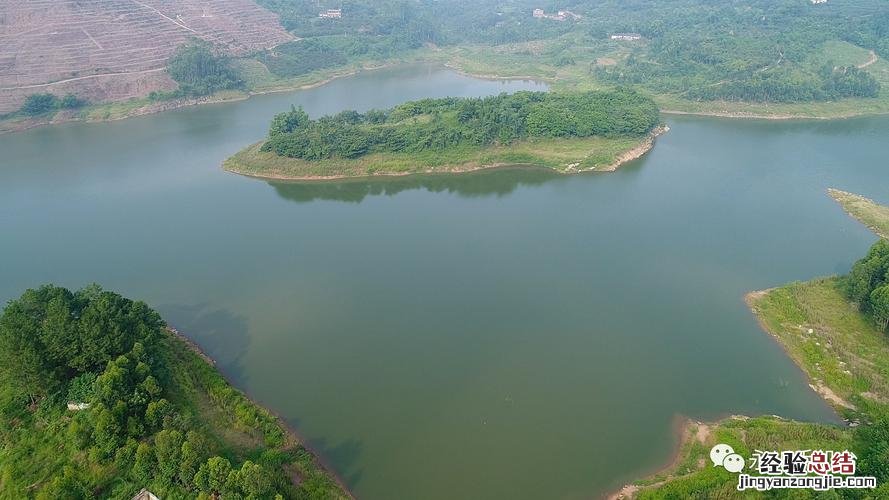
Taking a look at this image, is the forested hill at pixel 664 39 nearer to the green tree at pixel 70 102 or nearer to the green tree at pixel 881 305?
the green tree at pixel 70 102

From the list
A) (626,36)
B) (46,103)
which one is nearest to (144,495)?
(46,103)

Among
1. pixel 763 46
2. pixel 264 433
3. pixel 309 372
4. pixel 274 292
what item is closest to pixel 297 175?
pixel 274 292

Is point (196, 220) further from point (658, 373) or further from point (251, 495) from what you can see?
point (658, 373)

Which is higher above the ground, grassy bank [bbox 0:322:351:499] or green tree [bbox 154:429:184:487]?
green tree [bbox 154:429:184:487]

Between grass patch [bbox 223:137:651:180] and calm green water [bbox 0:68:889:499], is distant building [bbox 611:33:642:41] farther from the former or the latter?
grass patch [bbox 223:137:651:180]

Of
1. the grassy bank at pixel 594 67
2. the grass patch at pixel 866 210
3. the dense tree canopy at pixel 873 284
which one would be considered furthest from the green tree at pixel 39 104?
the grass patch at pixel 866 210

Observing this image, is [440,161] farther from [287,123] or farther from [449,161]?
[287,123]

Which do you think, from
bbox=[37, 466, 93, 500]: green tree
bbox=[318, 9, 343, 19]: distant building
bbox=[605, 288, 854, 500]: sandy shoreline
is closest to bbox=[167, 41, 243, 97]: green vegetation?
bbox=[318, 9, 343, 19]: distant building
